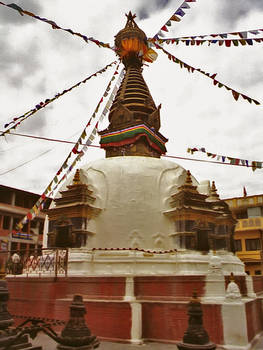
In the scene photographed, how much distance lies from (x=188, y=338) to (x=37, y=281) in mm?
6445

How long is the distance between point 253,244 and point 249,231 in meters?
1.22

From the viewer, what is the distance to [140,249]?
11.7 m

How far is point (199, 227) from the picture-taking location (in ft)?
40.3

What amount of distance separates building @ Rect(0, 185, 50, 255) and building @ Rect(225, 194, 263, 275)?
59.5ft

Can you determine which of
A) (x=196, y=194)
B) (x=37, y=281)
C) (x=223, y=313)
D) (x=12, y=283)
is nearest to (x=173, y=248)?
(x=196, y=194)

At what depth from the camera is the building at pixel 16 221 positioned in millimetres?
25933

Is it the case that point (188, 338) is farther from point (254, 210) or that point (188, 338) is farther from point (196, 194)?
point (254, 210)

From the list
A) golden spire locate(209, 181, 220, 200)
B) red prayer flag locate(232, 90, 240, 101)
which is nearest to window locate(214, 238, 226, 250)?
golden spire locate(209, 181, 220, 200)

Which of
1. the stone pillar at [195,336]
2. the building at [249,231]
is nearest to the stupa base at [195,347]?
the stone pillar at [195,336]

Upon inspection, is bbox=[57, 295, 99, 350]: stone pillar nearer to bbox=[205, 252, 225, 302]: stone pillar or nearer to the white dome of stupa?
bbox=[205, 252, 225, 302]: stone pillar

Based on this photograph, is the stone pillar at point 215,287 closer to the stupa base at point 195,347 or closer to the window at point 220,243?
the stupa base at point 195,347

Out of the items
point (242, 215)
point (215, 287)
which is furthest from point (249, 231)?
point (215, 287)

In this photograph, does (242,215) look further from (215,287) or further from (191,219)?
(215,287)

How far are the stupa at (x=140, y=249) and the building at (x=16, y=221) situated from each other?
1372 cm
